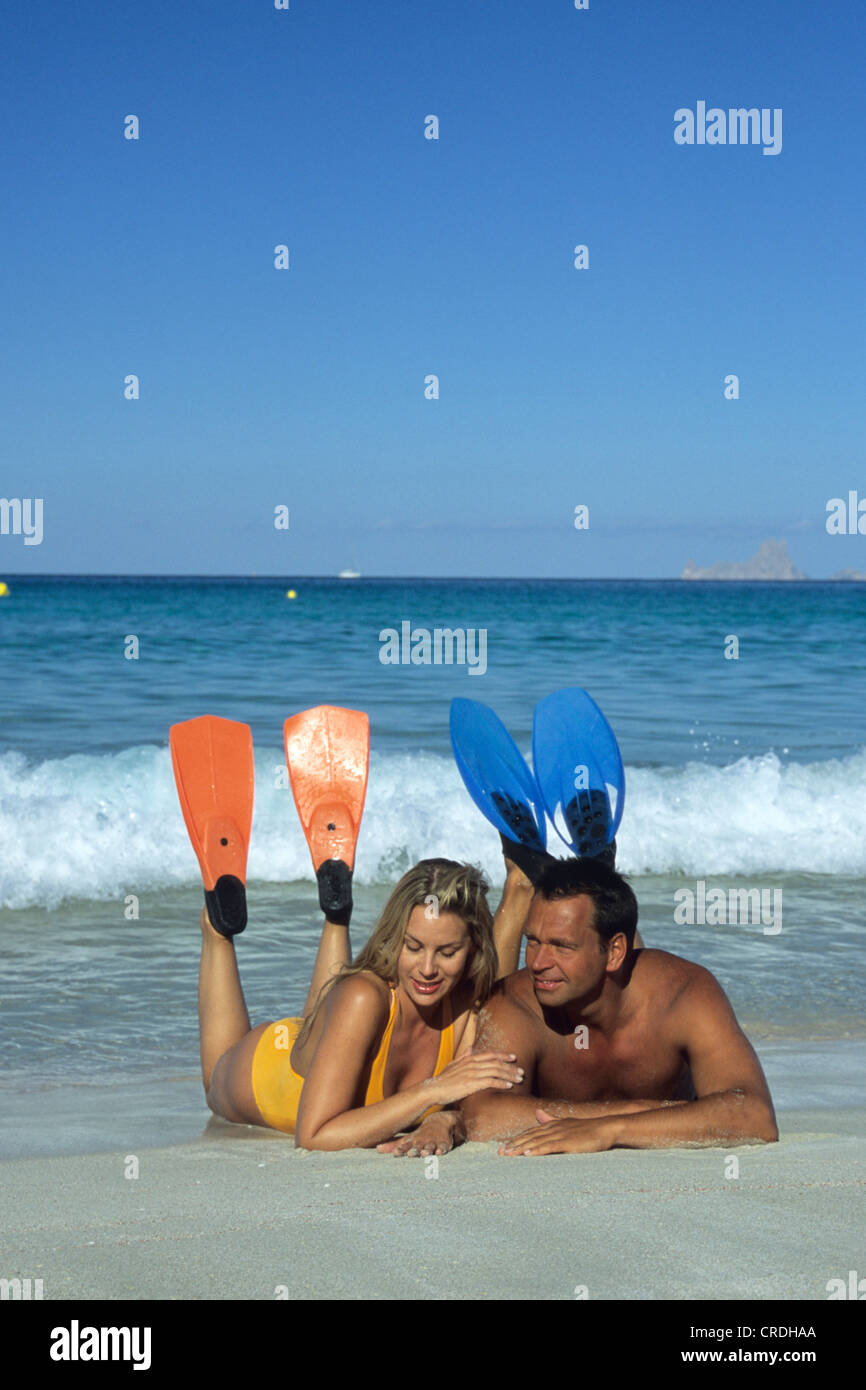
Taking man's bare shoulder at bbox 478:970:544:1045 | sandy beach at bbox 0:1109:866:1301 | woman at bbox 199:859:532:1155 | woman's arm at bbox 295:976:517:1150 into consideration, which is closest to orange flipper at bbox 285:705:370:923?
woman at bbox 199:859:532:1155

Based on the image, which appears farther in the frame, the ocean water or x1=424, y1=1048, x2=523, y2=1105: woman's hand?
the ocean water

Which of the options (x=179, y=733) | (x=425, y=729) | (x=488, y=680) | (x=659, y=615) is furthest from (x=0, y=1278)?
(x=659, y=615)

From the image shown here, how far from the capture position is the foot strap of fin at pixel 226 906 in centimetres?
484

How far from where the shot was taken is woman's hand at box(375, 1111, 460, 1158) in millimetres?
3607

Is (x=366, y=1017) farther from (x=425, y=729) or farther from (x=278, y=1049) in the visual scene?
(x=425, y=729)

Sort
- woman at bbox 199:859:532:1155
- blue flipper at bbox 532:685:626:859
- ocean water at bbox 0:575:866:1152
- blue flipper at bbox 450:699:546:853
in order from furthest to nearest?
ocean water at bbox 0:575:866:1152, blue flipper at bbox 532:685:626:859, blue flipper at bbox 450:699:546:853, woman at bbox 199:859:532:1155

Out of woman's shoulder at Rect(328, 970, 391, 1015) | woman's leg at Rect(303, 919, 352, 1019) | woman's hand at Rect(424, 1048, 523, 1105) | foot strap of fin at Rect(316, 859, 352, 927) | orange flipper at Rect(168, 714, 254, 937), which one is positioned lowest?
woman's hand at Rect(424, 1048, 523, 1105)

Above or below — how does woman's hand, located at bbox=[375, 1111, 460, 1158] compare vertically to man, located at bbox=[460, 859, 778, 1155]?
below

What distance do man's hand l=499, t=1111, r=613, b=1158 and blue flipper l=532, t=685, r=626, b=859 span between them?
1543 millimetres

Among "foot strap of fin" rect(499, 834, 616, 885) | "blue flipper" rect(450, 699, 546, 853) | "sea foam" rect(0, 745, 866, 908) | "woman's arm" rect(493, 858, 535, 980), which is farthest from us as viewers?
"sea foam" rect(0, 745, 866, 908)

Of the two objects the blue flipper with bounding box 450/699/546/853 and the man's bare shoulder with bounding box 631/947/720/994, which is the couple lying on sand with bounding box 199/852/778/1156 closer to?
the man's bare shoulder with bounding box 631/947/720/994

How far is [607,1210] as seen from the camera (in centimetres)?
303

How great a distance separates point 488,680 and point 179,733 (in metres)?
12.1
